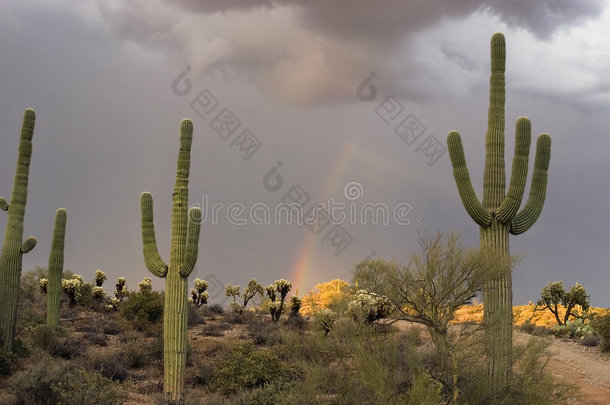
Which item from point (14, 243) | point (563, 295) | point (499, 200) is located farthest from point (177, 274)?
point (563, 295)

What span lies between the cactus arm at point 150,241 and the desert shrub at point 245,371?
10.7 ft

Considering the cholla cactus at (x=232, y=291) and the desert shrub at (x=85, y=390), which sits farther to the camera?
the cholla cactus at (x=232, y=291)

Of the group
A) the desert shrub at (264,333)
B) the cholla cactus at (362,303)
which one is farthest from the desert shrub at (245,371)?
the desert shrub at (264,333)

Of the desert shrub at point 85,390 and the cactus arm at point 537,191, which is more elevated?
the cactus arm at point 537,191

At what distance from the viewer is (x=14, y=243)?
1705cm

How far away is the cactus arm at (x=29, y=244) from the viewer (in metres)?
17.2

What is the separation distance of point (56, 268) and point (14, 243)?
8.19ft

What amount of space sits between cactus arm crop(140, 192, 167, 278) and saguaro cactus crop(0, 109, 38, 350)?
16.2 ft

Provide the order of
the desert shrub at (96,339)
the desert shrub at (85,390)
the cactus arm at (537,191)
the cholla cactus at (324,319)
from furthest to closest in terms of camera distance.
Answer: the desert shrub at (96,339)
the cholla cactus at (324,319)
the cactus arm at (537,191)
the desert shrub at (85,390)

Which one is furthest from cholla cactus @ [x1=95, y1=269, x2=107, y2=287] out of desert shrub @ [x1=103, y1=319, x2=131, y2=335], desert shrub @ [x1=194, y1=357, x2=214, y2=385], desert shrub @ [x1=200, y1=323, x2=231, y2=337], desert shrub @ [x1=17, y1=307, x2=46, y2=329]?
desert shrub @ [x1=194, y1=357, x2=214, y2=385]

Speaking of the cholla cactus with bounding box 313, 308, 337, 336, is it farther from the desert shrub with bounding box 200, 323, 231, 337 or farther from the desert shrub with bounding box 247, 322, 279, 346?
the desert shrub with bounding box 200, 323, 231, 337

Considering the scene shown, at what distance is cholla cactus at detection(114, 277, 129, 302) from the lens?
28797 millimetres

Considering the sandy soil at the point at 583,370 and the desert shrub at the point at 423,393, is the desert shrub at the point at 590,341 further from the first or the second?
the desert shrub at the point at 423,393

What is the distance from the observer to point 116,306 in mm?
25828
